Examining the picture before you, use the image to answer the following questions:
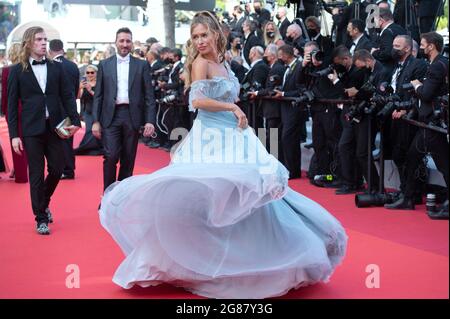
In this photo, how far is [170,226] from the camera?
5148mm

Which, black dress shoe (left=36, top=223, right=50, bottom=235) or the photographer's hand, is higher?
the photographer's hand

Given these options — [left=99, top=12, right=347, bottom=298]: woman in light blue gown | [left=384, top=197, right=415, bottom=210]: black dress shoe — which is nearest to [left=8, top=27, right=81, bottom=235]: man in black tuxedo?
[left=99, top=12, right=347, bottom=298]: woman in light blue gown

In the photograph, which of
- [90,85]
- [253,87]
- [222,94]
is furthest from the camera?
[90,85]

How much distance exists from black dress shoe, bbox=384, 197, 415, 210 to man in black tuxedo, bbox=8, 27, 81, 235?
320cm

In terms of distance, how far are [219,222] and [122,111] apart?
3592 millimetres

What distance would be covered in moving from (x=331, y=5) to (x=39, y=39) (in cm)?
598

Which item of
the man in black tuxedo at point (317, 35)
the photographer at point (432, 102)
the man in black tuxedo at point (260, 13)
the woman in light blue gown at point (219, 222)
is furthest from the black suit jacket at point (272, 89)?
the woman in light blue gown at point (219, 222)

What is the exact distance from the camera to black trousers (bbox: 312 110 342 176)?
411 inches

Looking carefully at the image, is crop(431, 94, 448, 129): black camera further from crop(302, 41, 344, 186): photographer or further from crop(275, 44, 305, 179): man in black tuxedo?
crop(275, 44, 305, 179): man in black tuxedo

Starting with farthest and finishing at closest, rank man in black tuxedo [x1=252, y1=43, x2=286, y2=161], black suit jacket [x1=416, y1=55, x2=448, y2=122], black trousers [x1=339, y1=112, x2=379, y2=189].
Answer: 1. man in black tuxedo [x1=252, y1=43, x2=286, y2=161]
2. black trousers [x1=339, y1=112, x2=379, y2=189]
3. black suit jacket [x1=416, y1=55, x2=448, y2=122]

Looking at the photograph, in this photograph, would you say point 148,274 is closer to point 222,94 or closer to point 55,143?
point 222,94

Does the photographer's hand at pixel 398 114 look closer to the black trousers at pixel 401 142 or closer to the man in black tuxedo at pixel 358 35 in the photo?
the black trousers at pixel 401 142

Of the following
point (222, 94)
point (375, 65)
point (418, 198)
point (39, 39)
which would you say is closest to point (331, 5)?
point (375, 65)

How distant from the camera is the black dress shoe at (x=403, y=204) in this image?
338 inches
